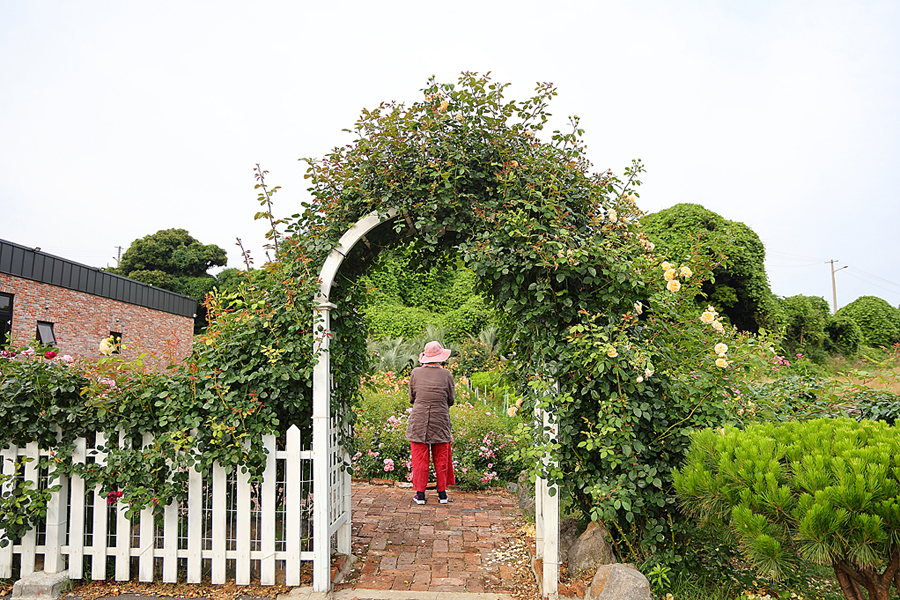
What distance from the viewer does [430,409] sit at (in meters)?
Answer: 4.80

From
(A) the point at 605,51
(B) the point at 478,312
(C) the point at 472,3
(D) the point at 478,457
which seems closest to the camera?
(C) the point at 472,3

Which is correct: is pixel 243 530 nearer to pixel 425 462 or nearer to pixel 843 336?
pixel 425 462

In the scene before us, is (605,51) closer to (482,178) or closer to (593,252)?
(482,178)

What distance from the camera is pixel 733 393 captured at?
3.02 metres

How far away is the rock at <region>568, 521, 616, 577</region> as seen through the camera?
313cm

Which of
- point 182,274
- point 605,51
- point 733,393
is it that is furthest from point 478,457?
point 182,274

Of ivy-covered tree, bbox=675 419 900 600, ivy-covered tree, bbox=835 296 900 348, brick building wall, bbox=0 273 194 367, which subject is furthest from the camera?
ivy-covered tree, bbox=835 296 900 348

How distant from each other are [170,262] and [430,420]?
30801 millimetres

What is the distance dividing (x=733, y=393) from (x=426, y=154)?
8.39ft

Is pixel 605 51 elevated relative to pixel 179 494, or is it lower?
elevated

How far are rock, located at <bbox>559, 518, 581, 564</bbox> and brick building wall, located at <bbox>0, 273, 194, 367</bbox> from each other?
9466 mm

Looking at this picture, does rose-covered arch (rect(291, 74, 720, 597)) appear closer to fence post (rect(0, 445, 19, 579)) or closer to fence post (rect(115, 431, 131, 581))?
fence post (rect(115, 431, 131, 581))

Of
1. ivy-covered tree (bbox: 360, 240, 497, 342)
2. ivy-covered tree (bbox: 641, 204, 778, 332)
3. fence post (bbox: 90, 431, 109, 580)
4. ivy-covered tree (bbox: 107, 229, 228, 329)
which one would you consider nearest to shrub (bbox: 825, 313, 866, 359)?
ivy-covered tree (bbox: 641, 204, 778, 332)

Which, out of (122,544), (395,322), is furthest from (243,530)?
(395,322)
